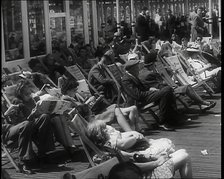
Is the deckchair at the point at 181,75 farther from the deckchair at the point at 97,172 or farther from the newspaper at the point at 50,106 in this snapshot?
the deckchair at the point at 97,172

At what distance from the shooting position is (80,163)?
6148 mm

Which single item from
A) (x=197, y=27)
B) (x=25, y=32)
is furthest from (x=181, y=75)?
(x=197, y=27)

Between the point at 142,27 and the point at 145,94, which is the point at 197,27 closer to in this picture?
the point at 142,27

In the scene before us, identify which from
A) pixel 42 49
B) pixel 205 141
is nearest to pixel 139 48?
pixel 42 49

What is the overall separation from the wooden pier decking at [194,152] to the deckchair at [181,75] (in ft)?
4.39

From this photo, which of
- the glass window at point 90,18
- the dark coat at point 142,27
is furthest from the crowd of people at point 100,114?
the dark coat at point 142,27

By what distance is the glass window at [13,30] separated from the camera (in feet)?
31.2

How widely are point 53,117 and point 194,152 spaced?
1.55m

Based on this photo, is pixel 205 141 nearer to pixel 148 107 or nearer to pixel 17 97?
pixel 148 107

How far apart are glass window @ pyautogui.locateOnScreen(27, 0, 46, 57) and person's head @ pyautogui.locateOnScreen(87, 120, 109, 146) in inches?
219

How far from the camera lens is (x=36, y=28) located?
10742mm

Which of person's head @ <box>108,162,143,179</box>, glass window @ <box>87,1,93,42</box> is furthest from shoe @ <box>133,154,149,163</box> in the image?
glass window @ <box>87,1,93,42</box>

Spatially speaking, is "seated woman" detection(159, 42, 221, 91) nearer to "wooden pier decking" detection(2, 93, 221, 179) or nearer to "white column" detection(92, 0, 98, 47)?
"wooden pier decking" detection(2, 93, 221, 179)

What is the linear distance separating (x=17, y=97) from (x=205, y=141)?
2.26 meters
